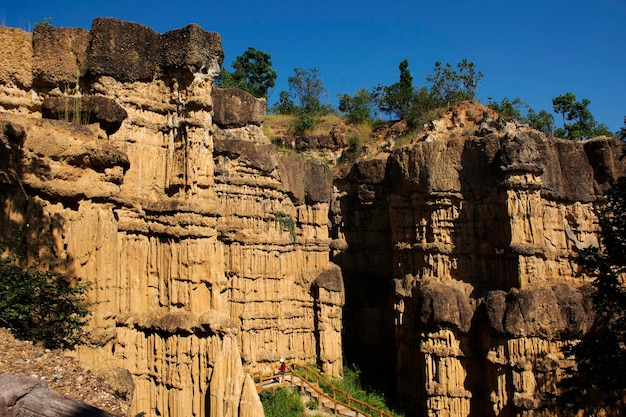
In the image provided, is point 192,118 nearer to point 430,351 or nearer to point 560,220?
point 430,351

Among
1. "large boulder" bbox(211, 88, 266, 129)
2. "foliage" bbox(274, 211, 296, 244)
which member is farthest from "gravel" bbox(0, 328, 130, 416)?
"foliage" bbox(274, 211, 296, 244)

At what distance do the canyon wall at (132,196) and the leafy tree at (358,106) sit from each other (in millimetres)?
20029

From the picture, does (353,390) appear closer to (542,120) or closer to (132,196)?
(132,196)

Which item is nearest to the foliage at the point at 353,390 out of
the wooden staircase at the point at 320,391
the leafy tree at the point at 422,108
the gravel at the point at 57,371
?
the wooden staircase at the point at 320,391

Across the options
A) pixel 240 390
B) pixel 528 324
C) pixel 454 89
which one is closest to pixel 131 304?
pixel 240 390

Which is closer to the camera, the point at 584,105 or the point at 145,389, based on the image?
the point at 145,389

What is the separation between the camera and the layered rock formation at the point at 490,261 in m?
15.7

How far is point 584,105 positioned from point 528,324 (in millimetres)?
27174

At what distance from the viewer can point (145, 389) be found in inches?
484

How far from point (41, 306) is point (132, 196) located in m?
4.43

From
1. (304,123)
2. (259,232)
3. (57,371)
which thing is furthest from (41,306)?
(304,123)

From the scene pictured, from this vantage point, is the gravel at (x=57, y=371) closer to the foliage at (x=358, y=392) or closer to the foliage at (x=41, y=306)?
→ the foliage at (x=41, y=306)

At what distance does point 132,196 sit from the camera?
12500mm

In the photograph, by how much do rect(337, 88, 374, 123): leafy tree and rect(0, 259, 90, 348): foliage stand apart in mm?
25744
